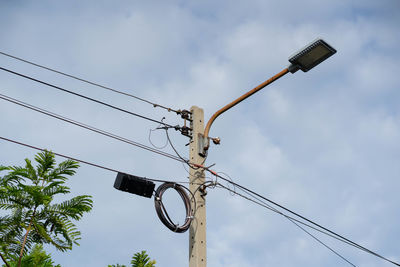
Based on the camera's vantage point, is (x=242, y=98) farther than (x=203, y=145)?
Yes

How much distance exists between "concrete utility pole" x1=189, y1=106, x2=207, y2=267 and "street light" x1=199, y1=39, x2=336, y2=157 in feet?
0.33

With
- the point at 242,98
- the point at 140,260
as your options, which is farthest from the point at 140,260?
the point at 242,98

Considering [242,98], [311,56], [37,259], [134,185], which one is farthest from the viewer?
[37,259]

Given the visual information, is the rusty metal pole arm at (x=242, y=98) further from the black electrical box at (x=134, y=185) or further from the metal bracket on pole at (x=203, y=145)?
the black electrical box at (x=134, y=185)

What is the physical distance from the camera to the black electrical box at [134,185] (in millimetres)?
6316

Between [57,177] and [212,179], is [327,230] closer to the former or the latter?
[212,179]

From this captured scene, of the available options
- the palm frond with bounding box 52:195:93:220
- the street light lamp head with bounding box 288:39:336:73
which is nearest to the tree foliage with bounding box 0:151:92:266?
the palm frond with bounding box 52:195:93:220

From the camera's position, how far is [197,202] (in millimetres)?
6723

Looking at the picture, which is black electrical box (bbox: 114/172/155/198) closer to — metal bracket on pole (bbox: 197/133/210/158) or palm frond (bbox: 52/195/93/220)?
metal bracket on pole (bbox: 197/133/210/158)

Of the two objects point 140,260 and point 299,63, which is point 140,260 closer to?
point 140,260

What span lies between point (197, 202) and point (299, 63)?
9.11 feet

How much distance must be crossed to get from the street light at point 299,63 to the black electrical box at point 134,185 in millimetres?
1109

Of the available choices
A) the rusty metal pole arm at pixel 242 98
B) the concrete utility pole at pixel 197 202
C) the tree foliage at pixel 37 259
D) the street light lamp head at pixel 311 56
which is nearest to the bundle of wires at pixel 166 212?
the concrete utility pole at pixel 197 202

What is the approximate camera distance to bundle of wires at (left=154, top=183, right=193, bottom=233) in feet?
20.9
